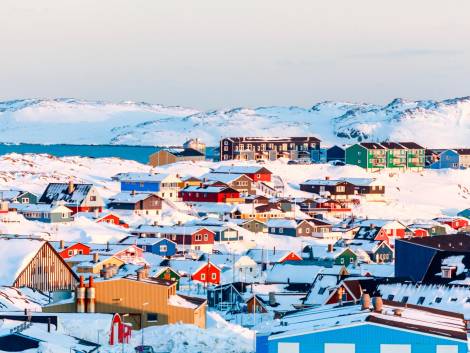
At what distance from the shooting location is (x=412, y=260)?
141 feet

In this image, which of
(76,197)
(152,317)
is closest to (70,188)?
(76,197)

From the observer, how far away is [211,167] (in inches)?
3853

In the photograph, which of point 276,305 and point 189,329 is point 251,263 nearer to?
point 276,305

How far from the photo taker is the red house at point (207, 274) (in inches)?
1863

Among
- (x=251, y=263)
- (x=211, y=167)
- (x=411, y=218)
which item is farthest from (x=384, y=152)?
(x=251, y=263)

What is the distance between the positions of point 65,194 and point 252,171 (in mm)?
21162

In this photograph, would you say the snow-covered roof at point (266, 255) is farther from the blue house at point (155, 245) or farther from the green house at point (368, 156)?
the green house at point (368, 156)

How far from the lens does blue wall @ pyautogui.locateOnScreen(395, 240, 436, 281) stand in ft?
134

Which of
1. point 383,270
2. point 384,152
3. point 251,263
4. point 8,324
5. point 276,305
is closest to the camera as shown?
point 8,324

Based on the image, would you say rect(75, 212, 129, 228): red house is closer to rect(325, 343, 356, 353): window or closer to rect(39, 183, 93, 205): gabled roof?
rect(39, 183, 93, 205): gabled roof

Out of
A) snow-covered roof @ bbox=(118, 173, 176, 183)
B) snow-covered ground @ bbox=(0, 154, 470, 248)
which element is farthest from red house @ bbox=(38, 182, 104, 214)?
snow-covered roof @ bbox=(118, 173, 176, 183)

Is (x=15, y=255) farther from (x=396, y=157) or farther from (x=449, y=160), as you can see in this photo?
(x=449, y=160)

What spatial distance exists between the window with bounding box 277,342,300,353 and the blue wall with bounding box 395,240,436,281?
16.2m

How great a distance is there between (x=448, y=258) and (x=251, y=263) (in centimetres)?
1308
